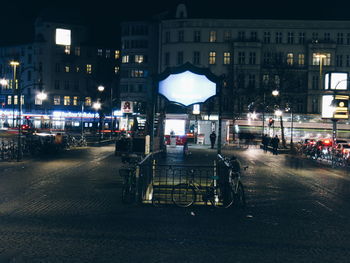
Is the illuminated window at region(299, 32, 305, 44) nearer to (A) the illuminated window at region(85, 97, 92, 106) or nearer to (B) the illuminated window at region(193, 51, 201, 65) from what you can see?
(B) the illuminated window at region(193, 51, 201, 65)

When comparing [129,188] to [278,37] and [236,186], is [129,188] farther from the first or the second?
[278,37]

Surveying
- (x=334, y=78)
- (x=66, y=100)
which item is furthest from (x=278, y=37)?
(x=334, y=78)

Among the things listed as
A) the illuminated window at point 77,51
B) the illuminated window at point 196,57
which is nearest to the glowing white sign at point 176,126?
the illuminated window at point 196,57

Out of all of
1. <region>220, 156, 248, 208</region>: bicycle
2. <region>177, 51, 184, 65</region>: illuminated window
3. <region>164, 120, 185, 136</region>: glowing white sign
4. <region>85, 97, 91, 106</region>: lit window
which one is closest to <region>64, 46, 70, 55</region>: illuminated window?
<region>85, 97, 91, 106</region>: lit window

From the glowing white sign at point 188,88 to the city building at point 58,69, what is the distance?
7486 cm

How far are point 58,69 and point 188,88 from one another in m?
82.0

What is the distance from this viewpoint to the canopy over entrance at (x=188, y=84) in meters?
16.4

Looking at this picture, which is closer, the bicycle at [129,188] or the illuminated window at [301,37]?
the bicycle at [129,188]

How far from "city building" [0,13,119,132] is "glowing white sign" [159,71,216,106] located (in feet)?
246

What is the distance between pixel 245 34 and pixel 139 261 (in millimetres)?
73644

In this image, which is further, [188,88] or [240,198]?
[188,88]

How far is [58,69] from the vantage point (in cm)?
9500

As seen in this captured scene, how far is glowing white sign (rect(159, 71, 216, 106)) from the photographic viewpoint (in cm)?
1644

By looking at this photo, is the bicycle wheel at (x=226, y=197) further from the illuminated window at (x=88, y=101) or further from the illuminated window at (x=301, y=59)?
the illuminated window at (x=88, y=101)
